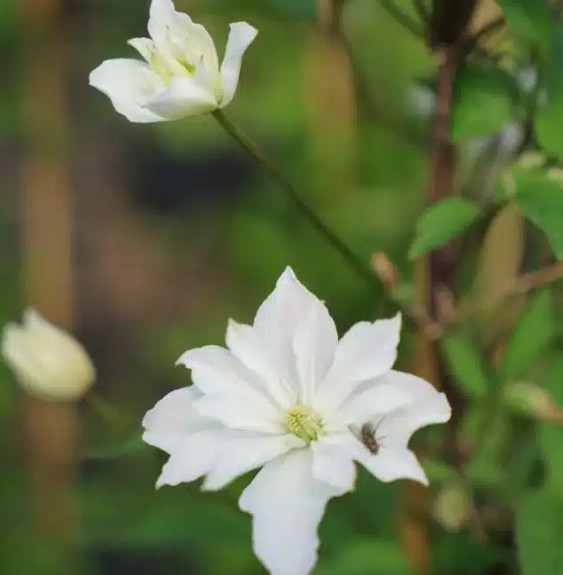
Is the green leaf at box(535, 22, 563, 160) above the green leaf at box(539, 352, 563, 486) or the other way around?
above

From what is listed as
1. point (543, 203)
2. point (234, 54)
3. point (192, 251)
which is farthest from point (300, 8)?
point (192, 251)

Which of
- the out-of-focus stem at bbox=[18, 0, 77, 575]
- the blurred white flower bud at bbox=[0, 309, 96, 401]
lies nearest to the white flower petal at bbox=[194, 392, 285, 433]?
the blurred white flower bud at bbox=[0, 309, 96, 401]

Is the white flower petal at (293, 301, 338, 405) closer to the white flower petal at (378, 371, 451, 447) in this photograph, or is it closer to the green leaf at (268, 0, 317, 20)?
the white flower petal at (378, 371, 451, 447)

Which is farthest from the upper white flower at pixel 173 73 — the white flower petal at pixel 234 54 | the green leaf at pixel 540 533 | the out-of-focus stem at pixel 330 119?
the out-of-focus stem at pixel 330 119

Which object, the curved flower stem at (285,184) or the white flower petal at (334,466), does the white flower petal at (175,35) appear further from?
the white flower petal at (334,466)

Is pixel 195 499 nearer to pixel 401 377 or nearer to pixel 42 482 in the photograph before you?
pixel 401 377

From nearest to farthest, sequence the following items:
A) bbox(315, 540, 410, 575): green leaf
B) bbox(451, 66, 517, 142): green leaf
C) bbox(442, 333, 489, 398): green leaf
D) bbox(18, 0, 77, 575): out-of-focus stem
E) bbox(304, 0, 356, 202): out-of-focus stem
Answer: bbox(451, 66, 517, 142): green leaf, bbox(442, 333, 489, 398): green leaf, bbox(315, 540, 410, 575): green leaf, bbox(304, 0, 356, 202): out-of-focus stem, bbox(18, 0, 77, 575): out-of-focus stem

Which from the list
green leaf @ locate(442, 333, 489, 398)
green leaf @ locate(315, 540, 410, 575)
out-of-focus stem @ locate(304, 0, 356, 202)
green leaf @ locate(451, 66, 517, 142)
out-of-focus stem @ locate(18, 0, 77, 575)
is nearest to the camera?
green leaf @ locate(451, 66, 517, 142)

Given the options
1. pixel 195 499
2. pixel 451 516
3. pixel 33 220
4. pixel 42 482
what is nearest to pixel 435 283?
pixel 451 516
